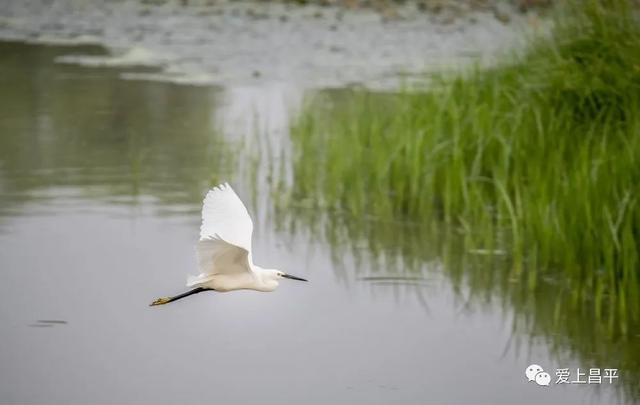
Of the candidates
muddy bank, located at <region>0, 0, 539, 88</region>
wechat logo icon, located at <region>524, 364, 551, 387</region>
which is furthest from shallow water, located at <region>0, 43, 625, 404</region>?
muddy bank, located at <region>0, 0, 539, 88</region>

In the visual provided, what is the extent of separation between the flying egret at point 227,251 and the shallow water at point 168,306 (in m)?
0.67

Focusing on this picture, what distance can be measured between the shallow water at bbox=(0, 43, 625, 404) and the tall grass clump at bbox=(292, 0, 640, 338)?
356mm

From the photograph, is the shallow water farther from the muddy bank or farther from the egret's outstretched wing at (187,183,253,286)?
the muddy bank

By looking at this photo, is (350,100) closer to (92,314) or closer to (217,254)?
(92,314)

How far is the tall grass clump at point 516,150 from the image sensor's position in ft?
18.1

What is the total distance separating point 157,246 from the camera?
6.01 meters

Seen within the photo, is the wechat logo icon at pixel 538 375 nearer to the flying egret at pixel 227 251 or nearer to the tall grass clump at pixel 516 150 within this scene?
the tall grass clump at pixel 516 150

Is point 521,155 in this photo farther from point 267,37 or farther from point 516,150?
point 267,37

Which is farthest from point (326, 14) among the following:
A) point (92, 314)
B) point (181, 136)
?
point (92, 314)

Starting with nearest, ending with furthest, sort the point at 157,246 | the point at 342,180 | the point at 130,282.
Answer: the point at 130,282, the point at 157,246, the point at 342,180

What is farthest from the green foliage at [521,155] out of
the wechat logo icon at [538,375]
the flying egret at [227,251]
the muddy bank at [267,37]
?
the muddy bank at [267,37]

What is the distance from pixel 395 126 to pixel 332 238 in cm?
79

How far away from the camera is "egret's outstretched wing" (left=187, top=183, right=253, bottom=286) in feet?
12.1

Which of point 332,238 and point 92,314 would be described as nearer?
point 92,314
